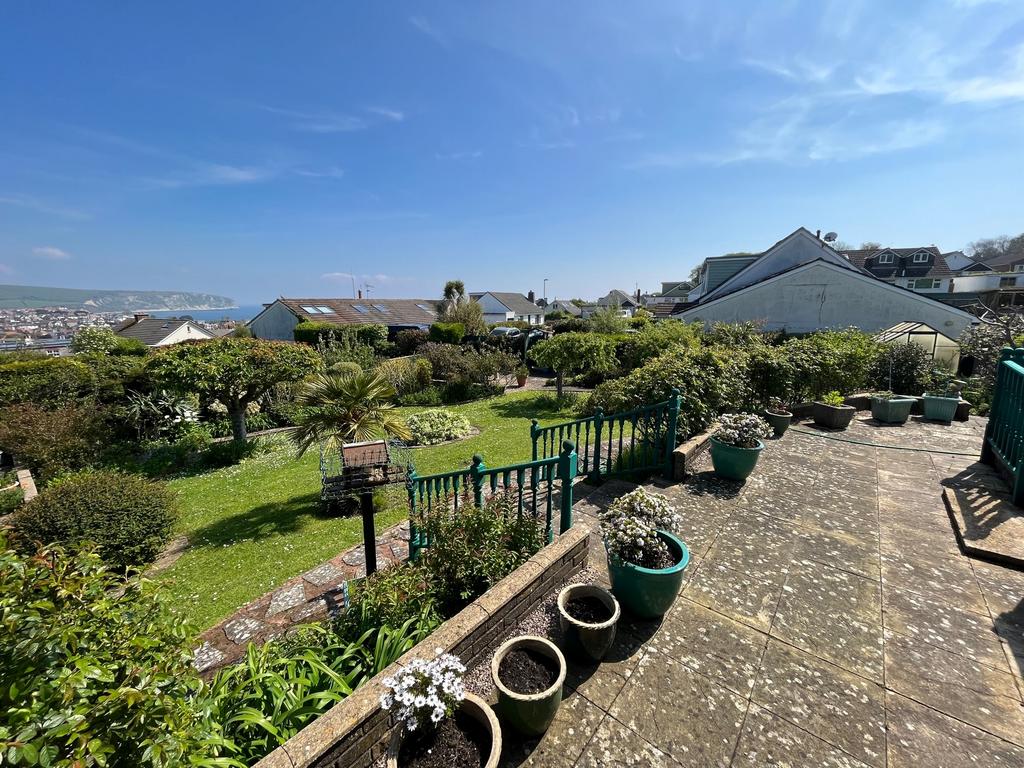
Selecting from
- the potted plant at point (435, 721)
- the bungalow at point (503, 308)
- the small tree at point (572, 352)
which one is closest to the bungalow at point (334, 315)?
the bungalow at point (503, 308)

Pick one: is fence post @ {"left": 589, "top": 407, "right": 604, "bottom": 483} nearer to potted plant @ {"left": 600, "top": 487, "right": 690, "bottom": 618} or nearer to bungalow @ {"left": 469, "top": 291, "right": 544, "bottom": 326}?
potted plant @ {"left": 600, "top": 487, "right": 690, "bottom": 618}

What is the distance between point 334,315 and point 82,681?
36441mm

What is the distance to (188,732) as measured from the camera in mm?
1554

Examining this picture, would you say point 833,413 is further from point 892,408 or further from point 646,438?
point 646,438

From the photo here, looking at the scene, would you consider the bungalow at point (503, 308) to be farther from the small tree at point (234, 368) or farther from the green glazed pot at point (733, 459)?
the green glazed pot at point (733, 459)

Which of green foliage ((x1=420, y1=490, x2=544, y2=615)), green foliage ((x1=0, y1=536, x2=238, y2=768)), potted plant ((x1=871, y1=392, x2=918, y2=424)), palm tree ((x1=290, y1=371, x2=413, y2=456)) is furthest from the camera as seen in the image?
potted plant ((x1=871, y1=392, x2=918, y2=424))

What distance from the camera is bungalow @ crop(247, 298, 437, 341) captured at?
32.4m

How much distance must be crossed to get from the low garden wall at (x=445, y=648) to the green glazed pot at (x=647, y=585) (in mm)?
495

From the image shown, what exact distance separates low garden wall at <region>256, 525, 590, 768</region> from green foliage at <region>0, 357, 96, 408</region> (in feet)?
42.5

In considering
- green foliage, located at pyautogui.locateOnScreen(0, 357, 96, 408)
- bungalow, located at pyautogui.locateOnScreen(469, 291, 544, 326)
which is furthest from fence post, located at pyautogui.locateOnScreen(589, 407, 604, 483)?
bungalow, located at pyautogui.locateOnScreen(469, 291, 544, 326)

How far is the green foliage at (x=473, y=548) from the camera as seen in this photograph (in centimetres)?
325

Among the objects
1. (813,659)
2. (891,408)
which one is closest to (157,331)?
(813,659)

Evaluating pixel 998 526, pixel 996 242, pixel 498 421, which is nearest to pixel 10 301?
pixel 498 421

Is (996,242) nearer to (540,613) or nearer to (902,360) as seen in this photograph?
(902,360)
